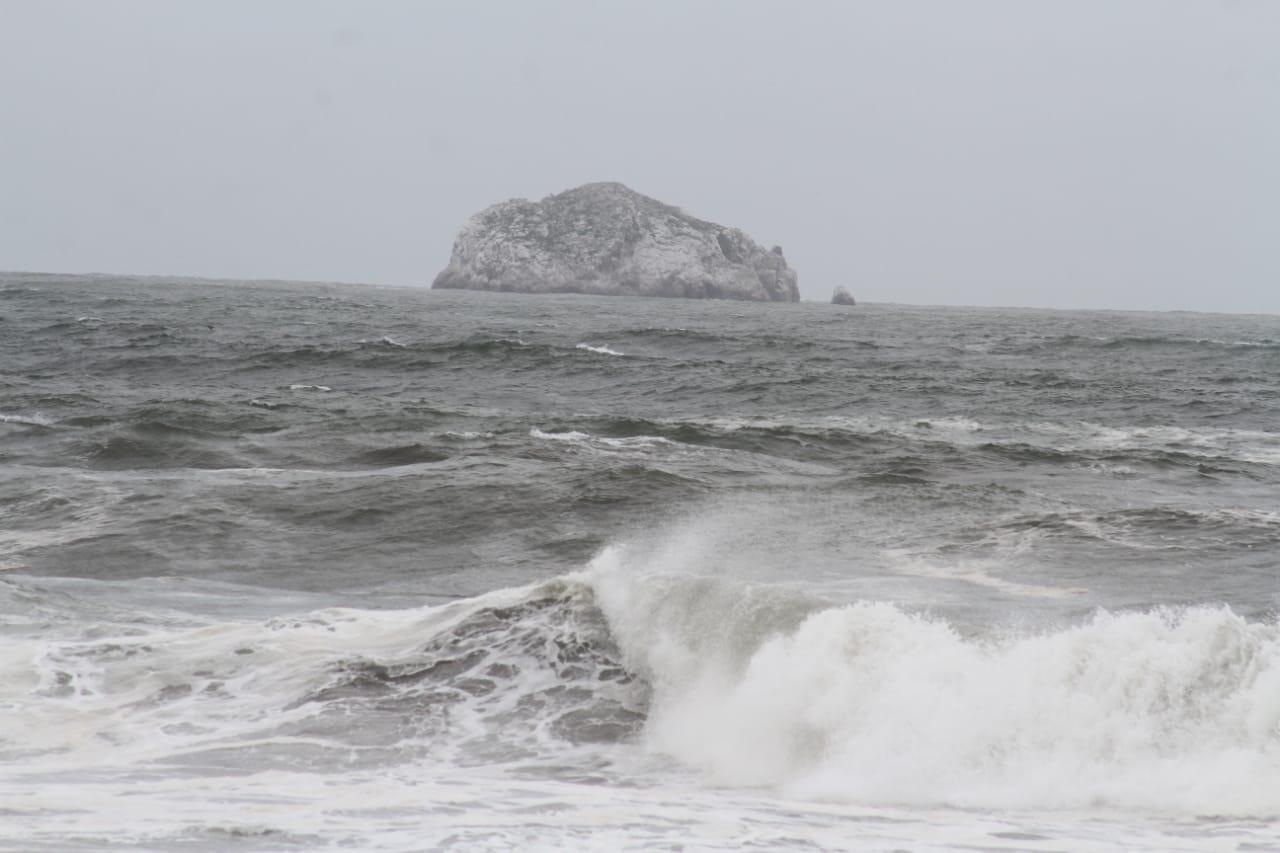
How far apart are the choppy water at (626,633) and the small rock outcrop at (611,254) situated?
475 feet

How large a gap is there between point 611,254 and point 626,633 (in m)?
160

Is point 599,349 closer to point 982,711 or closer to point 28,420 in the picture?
point 28,420

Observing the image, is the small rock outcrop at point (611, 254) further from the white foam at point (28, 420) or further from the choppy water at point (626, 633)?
the choppy water at point (626, 633)

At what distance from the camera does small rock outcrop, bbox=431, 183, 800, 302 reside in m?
166

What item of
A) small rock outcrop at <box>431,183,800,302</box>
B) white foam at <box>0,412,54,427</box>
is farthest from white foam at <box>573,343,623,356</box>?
small rock outcrop at <box>431,183,800,302</box>

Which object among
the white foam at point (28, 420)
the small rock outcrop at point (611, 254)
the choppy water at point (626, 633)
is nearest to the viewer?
the choppy water at point (626, 633)

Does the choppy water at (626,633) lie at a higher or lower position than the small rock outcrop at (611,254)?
lower

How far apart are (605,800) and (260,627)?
4027 mm

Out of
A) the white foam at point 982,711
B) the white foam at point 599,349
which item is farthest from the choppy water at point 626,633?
the white foam at point 599,349

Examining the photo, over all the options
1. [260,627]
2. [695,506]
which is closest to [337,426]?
[695,506]

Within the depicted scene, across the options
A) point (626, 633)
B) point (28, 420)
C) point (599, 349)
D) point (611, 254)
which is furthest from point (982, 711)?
point (611, 254)

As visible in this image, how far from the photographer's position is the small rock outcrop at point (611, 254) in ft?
546

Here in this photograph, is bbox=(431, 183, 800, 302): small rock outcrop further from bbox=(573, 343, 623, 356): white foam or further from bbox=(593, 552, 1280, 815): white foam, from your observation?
bbox=(593, 552, 1280, 815): white foam

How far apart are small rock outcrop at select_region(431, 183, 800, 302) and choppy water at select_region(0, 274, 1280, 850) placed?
145 metres
